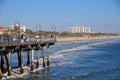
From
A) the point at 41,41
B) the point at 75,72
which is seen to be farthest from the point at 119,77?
the point at 41,41

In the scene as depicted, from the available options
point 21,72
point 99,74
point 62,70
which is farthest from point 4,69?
A: point 99,74

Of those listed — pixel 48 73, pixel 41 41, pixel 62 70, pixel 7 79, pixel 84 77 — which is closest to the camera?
pixel 7 79

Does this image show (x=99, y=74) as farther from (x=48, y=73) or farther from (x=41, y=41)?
(x=41, y=41)

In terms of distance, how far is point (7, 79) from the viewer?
40.2 metres

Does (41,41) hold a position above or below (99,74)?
above

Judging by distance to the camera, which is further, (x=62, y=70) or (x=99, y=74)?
(x=62, y=70)

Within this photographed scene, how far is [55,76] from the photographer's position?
44.5m

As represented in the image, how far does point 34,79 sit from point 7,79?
3.31 meters

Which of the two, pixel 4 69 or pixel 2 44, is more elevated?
pixel 2 44

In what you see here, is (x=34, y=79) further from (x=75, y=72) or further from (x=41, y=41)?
(x=41, y=41)

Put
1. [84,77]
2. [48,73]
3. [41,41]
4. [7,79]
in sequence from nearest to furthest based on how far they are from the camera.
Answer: [7,79], [84,77], [48,73], [41,41]

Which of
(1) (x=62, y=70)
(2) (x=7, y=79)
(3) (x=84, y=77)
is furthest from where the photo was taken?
(1) (x=62, y=70)

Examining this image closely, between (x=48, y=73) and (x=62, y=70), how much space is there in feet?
12.0

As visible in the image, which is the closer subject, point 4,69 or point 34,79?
point 34,79
